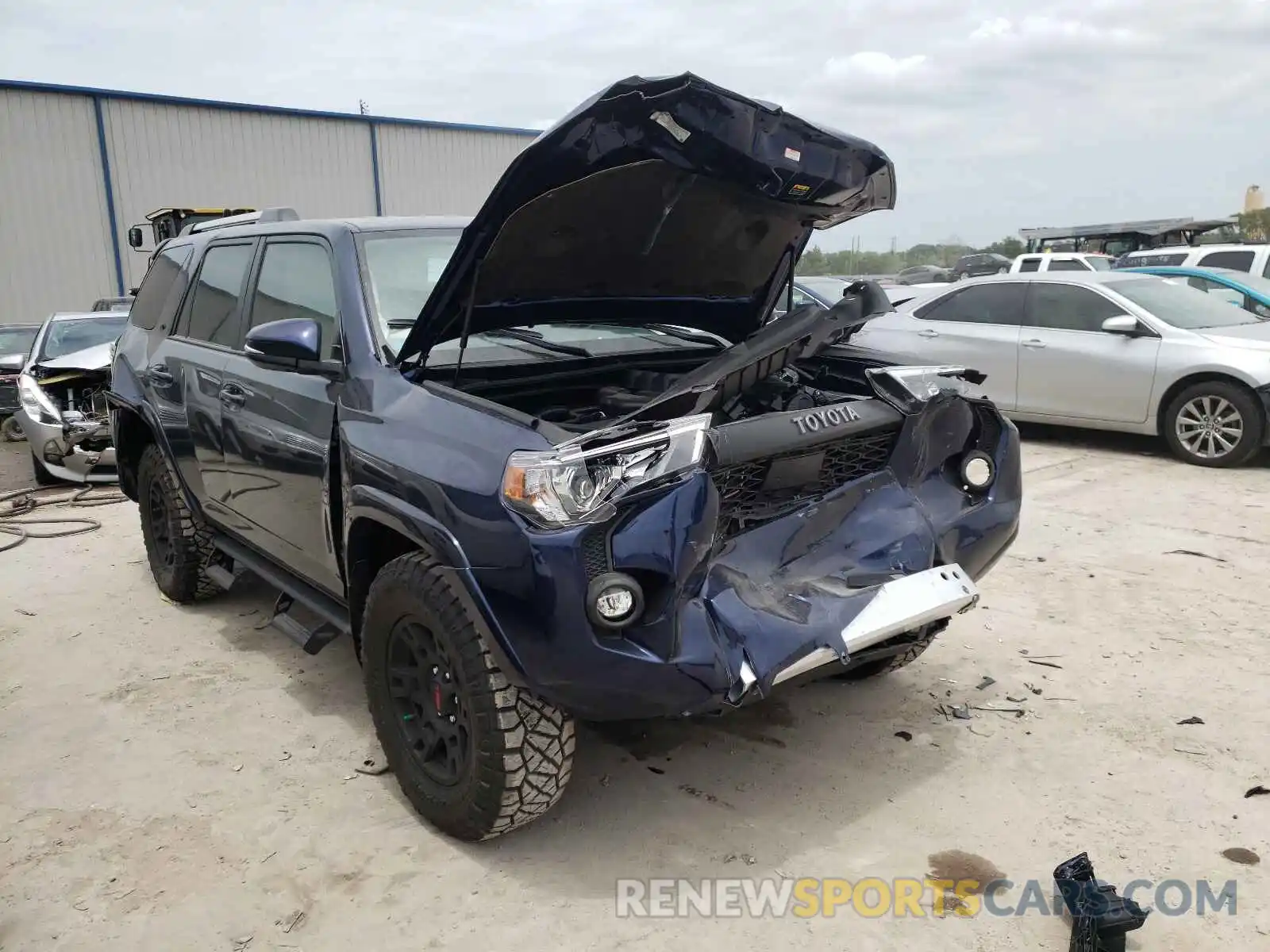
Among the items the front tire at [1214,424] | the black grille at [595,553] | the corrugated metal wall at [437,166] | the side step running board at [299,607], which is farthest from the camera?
the corrugated metal wall at [437,166]

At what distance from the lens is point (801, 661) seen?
8.59 feet

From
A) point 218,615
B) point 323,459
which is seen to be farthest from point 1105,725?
point 218,615

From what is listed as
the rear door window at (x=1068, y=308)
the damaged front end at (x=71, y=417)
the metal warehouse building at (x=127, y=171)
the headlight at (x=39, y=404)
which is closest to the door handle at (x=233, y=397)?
the damaged front end at (x=71, y=417)

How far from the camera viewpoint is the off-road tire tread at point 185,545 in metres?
4.96

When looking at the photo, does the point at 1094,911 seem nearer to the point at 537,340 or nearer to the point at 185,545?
the point at 537,340

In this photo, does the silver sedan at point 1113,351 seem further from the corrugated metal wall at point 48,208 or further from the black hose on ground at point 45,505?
the corrugated metal wall at point 48,208

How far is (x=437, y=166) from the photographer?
950 inches

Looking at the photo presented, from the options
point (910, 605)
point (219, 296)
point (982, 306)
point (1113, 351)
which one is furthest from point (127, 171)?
point (910, 605)

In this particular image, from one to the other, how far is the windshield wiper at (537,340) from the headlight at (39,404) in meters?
6.76

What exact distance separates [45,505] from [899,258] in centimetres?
3985

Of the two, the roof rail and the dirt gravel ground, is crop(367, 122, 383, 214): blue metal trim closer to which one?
the roof rail

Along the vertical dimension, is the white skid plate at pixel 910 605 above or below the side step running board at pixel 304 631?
above

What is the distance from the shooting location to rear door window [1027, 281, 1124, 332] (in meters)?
8.34

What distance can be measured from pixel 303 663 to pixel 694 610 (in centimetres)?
259
